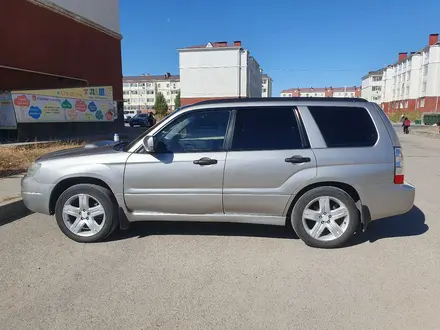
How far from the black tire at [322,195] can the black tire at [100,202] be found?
7.28ft

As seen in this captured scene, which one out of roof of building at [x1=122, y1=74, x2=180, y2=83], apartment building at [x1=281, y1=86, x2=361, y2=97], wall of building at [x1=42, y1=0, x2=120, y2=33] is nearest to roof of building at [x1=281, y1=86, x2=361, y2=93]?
apartment building at [x1=281, y1=86, x2=361, y2=97]

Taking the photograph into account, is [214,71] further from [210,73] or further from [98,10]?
[98,10]

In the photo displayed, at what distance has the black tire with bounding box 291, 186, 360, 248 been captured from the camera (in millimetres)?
3898

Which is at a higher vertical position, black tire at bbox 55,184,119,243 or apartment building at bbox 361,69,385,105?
apartment building at bbox 361,69,385,105

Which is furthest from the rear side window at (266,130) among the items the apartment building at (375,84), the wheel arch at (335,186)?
the apartment building at (375,84)

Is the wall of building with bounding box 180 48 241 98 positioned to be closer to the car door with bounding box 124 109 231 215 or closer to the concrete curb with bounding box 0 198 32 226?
the concrete curb with bounding box 0 198 32 226

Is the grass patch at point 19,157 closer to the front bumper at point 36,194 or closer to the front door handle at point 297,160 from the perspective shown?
the front bumper at point 36,194

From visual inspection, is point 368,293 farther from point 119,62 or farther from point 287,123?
point 119,62

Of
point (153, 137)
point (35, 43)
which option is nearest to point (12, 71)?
point (35, 43)

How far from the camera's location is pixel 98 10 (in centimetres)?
2000

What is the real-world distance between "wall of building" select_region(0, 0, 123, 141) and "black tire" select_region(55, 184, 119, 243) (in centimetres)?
1230

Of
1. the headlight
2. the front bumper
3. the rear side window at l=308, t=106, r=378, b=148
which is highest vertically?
the rear side window at l=308, t=106, r=378, b=148

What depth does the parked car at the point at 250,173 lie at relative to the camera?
3.89 m

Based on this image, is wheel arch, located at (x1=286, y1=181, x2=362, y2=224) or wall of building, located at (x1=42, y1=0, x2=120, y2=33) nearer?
wheel arch, located at (x1=286, y1=181, x2=362, y2=224)
